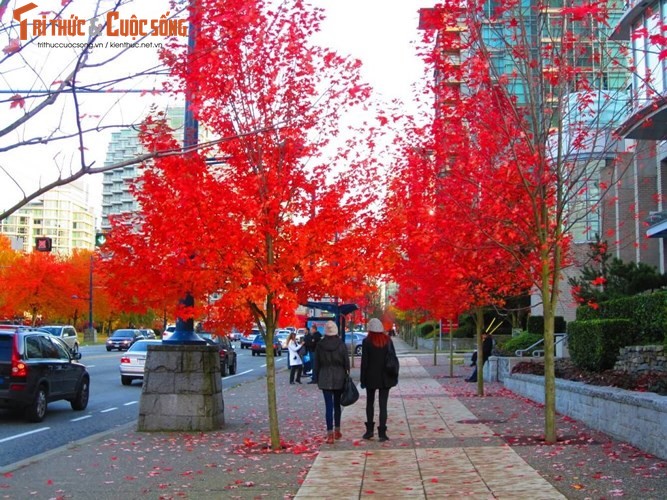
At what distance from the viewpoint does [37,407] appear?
16.2 metres

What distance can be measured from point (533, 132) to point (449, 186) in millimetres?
2900

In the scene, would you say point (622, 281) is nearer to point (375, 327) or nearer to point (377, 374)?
point (375, 327)

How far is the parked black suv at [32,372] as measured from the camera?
51.5ft

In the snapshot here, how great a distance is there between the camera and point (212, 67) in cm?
1089

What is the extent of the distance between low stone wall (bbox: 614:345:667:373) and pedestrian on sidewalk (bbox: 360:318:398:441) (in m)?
4.57

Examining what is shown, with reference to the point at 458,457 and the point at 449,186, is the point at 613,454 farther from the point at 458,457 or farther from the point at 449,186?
the point at 449,186

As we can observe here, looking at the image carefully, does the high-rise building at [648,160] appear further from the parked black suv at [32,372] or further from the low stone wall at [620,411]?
the parked black suv at [32,372]

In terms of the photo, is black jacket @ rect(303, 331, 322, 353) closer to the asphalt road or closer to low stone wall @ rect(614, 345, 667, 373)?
the asphalt road

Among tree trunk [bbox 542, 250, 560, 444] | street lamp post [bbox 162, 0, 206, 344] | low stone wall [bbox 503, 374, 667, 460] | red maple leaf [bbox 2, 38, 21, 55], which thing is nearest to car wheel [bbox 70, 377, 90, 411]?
street lamp post [bbox 162, 0, 206, 344]

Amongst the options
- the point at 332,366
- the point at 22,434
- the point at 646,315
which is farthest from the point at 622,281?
the point at 22,434

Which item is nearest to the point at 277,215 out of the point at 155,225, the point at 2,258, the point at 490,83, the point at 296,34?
the point at 155,225

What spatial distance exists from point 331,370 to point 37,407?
6999 mm

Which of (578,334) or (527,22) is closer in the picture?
(527,22)

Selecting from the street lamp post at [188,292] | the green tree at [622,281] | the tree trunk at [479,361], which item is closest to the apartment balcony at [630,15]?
the green tree at [622,281]
